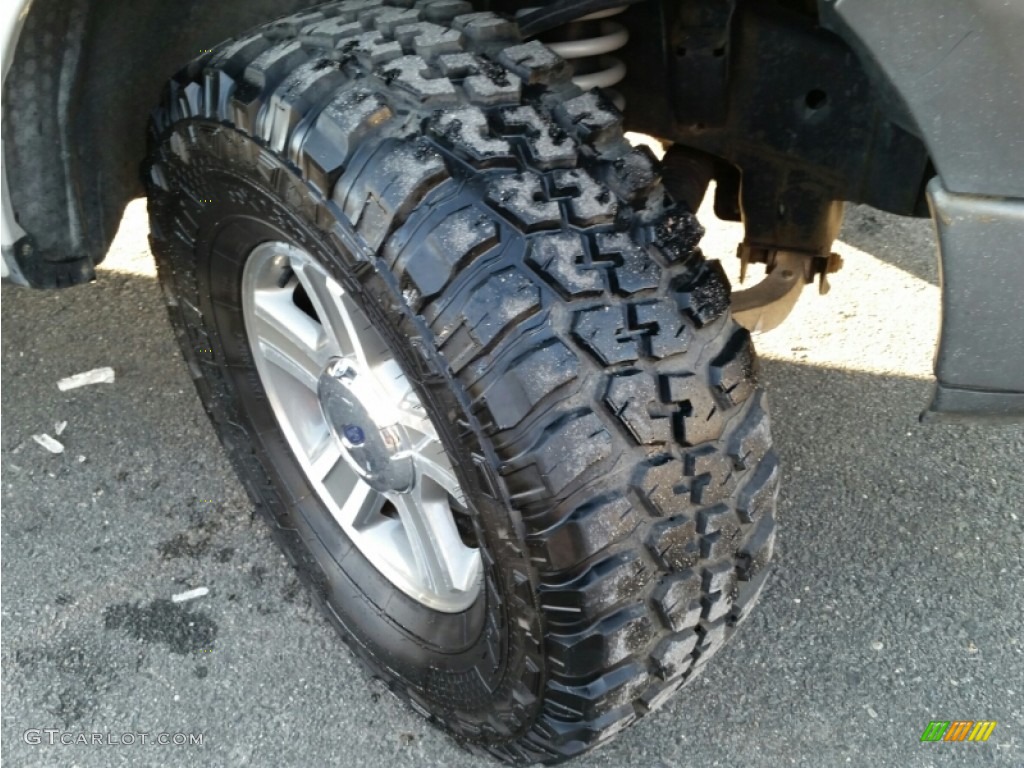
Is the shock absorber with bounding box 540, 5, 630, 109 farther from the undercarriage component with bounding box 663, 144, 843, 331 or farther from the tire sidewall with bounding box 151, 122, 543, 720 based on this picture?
the tire sidewall with bounding box 151, 122, 543, 720

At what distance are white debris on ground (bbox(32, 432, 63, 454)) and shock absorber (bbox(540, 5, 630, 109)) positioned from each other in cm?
185

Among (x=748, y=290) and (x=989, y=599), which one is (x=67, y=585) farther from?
(x=989, y=599)

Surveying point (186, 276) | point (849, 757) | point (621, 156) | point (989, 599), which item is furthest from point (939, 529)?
point (186, 276)

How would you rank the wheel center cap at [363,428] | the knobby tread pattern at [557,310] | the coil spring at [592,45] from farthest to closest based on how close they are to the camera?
the wheel center cap at [363,428]
the coil spring at [592,45]
the knobby tread pattern at [557,310]

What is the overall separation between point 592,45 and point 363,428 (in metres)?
0.85

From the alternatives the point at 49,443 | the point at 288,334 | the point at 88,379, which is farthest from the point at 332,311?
the point at 88,379

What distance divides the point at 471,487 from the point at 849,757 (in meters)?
1.12

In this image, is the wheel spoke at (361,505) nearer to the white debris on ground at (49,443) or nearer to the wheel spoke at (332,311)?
the wheel spoke at (332,311)

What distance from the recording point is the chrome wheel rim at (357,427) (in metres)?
1.90

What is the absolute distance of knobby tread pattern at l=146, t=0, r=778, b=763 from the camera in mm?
1461

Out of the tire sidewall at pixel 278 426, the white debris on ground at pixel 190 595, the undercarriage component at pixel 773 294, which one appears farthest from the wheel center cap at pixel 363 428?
the undercarriage component at pixel 773 294

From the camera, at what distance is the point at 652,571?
61.4 inches

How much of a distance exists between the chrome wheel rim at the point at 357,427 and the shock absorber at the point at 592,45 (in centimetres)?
60

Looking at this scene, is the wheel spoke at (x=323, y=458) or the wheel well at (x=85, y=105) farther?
A: the wheel spoke at (x=323, y=458)
